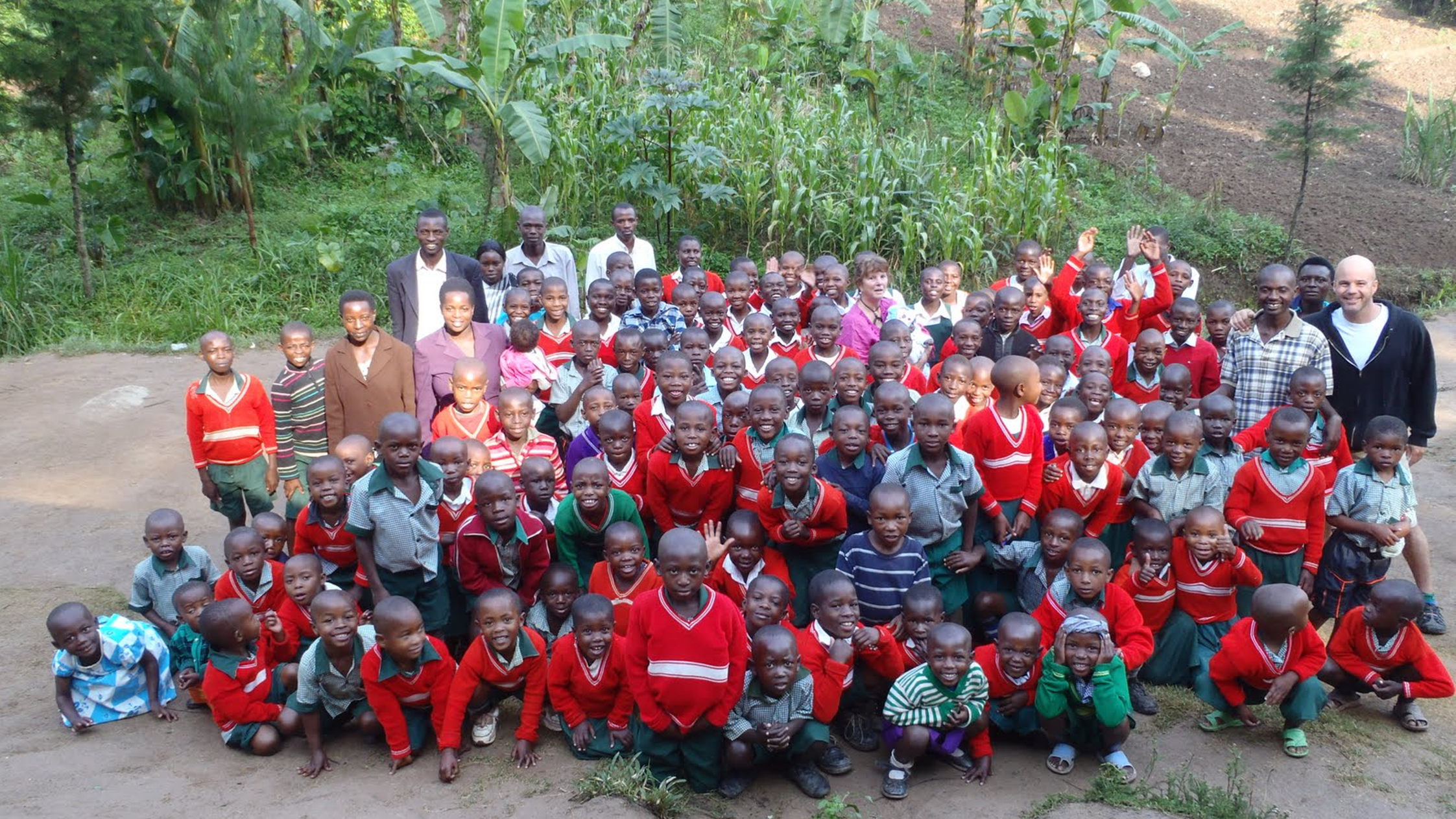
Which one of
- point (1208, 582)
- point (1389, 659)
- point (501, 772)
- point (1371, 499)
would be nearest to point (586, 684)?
point (501, 772)

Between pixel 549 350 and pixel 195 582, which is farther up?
pixel 549 350

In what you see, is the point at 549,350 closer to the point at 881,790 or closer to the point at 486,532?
the point at 486,532

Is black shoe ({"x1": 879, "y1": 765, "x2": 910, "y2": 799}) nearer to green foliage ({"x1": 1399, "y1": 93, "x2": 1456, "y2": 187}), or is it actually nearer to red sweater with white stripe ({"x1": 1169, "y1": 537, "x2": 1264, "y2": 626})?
red sweater with white stripe ({"x1": 1169, "y1": 537, "x2": 1264, "y2": 626})

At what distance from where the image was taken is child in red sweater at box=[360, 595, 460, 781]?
378 cm

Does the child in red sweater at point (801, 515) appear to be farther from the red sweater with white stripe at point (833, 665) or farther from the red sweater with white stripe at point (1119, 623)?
the red sweater with white stripe at point (1119, 623)

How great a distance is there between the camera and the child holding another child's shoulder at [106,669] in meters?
4.11

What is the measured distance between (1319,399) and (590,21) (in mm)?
8841

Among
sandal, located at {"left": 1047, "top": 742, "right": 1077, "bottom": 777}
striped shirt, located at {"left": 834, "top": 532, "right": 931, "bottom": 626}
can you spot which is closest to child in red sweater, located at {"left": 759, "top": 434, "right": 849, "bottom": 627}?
striped shirt, located at {"left": 834, "top": 532, "right": 931, "bottom": 626}

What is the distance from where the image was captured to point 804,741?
12.5 ft

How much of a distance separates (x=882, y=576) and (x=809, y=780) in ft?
2.65

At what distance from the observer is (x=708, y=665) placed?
3672 mm

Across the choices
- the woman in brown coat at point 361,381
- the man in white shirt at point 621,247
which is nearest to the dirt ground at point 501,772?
the woman in brown coat at point 361,381

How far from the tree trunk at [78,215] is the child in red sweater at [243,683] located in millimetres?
6434

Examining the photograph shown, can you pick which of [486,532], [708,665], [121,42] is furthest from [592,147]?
[708,665]
